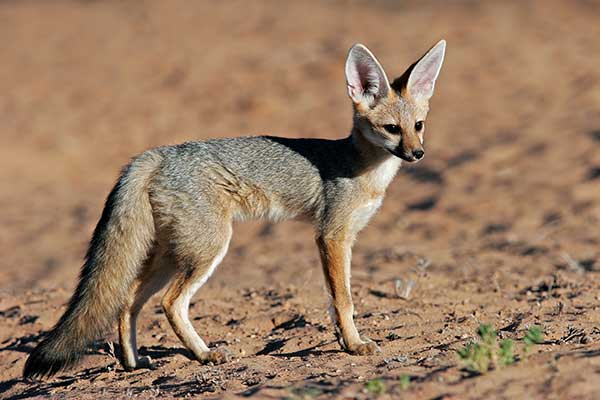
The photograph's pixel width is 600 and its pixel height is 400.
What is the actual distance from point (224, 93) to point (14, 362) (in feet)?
38.2

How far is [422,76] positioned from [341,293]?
5.55ft

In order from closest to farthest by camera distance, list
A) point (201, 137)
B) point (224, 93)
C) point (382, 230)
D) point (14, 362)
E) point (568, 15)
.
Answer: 1. point (14, 362)
2. point (382, 230)
3. point (201, 137)
4. point (224, 93)
5. point (568, 15)

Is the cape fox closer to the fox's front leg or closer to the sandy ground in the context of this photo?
the fox's front leg

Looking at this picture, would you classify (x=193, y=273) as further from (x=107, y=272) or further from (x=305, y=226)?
(x=305, y=226)

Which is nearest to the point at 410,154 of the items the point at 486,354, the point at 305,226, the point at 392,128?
the point at 392,128

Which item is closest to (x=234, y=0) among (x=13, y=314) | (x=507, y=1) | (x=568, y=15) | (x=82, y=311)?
(x=507, y=1)

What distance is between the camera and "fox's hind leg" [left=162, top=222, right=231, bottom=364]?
18.3 feet

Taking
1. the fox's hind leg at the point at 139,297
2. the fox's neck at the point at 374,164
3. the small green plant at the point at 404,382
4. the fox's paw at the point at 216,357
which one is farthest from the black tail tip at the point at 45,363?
the fox's neck at the point at 374,164

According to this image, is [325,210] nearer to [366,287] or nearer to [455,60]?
[366,287]

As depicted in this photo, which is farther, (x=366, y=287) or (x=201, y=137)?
(x=201, y=137)

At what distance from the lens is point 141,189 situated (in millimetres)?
5676

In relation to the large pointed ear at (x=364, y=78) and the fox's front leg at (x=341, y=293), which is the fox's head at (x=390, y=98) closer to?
the large pointed ear at (x=364, y=78)

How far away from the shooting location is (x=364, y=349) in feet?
18.0

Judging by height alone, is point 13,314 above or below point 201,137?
below
